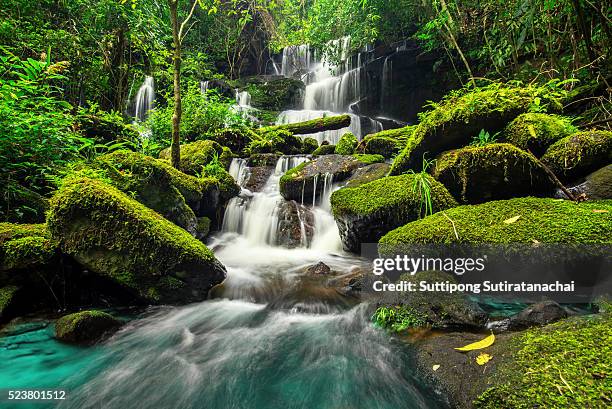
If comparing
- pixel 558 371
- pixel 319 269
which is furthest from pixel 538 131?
pixel 558 371

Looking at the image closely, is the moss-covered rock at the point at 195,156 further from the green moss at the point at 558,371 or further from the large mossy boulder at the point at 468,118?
the green moss at the point at 558,371

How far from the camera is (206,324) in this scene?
11.1 feet

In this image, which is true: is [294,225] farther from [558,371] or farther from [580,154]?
[558,371]

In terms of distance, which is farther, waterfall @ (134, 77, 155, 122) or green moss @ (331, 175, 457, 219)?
waterfall @ (134, 77, 155, 122)

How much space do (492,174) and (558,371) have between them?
3.19m

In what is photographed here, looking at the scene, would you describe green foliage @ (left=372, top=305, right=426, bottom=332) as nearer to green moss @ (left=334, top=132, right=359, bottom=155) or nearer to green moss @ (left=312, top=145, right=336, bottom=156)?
A: green moss @ (left=334, top=132, right=359, bottom=155)

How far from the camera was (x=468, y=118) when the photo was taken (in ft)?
15.8

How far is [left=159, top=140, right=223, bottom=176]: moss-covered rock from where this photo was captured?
302 inches

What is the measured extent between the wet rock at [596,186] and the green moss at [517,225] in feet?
1.07

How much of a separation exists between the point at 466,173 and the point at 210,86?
15268 mm

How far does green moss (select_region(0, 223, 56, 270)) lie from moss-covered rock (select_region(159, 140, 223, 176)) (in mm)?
3998

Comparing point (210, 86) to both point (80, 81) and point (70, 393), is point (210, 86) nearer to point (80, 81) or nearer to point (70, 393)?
point (80, 81)

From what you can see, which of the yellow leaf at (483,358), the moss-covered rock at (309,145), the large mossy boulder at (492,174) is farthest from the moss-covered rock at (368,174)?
the yellow leaf at (483,358)

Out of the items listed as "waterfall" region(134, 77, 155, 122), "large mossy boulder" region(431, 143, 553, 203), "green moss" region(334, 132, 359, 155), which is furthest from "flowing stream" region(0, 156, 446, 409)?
"waterfall" region(134, 77, 155, 122)
